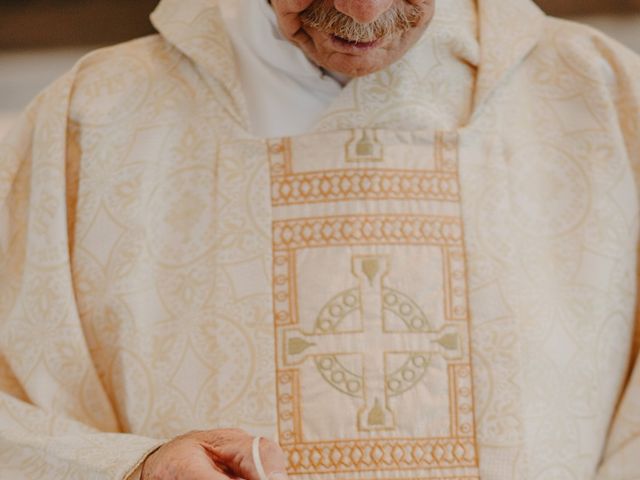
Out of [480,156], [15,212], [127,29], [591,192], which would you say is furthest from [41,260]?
[127,29]

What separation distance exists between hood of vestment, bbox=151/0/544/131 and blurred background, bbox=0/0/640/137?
1.30 m

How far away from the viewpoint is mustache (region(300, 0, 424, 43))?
1.78 m

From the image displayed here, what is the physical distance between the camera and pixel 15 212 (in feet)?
6.57

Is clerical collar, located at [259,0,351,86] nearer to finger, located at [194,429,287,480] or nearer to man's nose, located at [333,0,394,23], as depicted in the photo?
man's nose, located at [333,0,394,23]

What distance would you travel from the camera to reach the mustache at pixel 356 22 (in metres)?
1.78

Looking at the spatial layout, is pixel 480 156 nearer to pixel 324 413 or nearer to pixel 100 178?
pixel 324 413

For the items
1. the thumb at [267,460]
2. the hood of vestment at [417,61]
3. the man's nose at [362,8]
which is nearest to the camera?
the thumb at [267,460]

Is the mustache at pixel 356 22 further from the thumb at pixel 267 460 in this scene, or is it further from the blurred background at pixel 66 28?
the blurred background at pixel 66 28

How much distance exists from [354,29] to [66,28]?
181 cm

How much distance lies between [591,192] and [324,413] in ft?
1.88

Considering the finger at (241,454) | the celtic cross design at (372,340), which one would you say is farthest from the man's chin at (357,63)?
the finger at (241,454)

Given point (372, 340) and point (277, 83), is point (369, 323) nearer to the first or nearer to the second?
point (372, 340)

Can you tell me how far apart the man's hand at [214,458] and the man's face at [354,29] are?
0.60 m

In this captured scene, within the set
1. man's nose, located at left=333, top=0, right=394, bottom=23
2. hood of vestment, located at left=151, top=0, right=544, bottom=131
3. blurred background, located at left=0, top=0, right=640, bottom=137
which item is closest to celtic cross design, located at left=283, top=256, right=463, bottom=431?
hood of vestment, located at left=151, top=0, right=544, bottom=131
